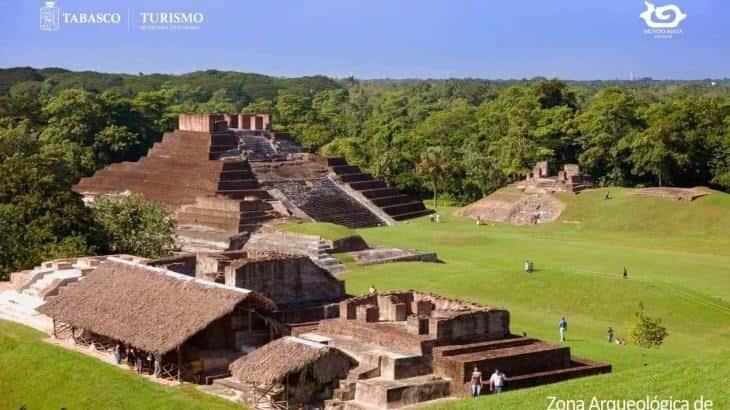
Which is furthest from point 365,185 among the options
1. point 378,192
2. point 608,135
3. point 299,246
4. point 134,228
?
point 134,228

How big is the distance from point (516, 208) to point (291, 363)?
3476cm

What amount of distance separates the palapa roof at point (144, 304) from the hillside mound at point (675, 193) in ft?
99.3

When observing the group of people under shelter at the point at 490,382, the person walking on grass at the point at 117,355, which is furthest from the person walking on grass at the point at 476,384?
the person walking on grass at the point at 117,355

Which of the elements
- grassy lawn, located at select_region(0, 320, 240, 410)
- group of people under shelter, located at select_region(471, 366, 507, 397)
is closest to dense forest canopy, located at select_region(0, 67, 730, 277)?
grassy lawn, located at select_region(0, 320, 240, 410)

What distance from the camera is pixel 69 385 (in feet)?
73.0

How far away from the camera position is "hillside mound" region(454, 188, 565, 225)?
51250 mm

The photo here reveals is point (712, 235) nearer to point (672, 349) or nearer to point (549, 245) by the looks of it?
point (549, 245)

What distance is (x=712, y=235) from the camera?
146 feet

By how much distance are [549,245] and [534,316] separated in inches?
571

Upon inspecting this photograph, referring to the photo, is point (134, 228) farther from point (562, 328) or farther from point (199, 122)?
point (199, 122)

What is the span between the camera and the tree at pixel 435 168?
59.2 meters

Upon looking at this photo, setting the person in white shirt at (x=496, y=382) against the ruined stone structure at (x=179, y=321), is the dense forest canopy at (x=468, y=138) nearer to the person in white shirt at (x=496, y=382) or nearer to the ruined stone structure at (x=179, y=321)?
the ruined stone structure at (x=179, y=321)

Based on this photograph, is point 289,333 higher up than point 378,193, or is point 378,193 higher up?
point 378,193

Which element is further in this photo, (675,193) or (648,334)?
(675,193)
